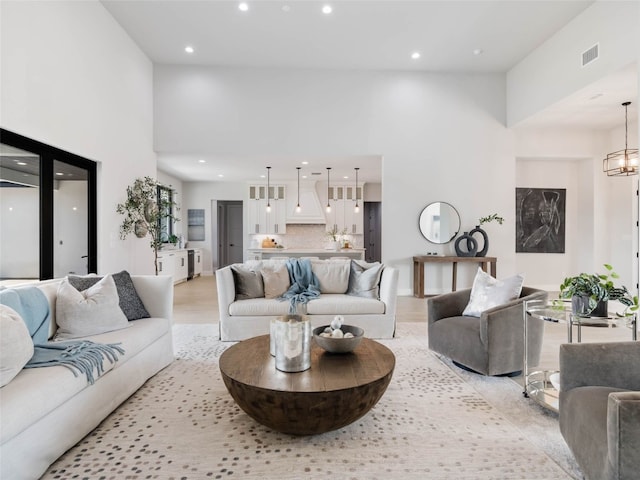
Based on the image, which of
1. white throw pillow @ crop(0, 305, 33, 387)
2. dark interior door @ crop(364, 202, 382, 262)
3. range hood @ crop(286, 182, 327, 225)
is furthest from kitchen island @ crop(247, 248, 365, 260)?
white throw pillow @ crop(0, 305, 33, 387)

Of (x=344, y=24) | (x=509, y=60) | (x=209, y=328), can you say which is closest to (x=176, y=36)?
(x=344, y=24)

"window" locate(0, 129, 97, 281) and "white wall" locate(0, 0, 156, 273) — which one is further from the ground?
"white wall" locate(0, 0, 156, 273)

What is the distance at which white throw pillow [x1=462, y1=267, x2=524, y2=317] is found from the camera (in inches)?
116

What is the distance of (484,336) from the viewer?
2.74m

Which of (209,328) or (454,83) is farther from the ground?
(454,83)

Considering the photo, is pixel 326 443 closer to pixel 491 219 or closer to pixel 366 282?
pixel 366 282

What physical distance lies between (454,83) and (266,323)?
557 cm

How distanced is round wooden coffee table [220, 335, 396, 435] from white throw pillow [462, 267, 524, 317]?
4.57 ft

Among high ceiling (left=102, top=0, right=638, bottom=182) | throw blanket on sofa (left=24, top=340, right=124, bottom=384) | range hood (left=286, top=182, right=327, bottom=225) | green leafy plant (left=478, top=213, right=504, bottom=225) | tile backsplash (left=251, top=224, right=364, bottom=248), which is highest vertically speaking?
high ceiling (left=102, top=0, right=638, bottom=182)

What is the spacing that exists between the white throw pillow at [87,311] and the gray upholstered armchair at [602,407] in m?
2.90

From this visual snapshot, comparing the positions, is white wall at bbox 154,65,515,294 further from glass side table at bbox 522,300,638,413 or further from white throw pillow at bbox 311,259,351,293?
glass side table at bbox 522,300,638,413

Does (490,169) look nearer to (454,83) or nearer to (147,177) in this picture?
(454,83)

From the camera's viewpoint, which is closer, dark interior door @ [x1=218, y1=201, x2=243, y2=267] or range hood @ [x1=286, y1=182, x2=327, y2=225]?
range hood @ [x1=286, y1=182, x2=327, y2=225]

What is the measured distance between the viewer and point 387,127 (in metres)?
6.44
